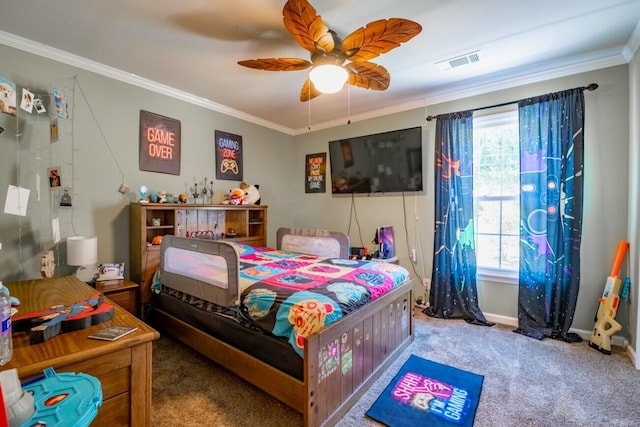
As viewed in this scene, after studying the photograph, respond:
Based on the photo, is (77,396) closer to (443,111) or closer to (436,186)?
(436,186)

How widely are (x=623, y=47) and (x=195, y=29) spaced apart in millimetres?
3543

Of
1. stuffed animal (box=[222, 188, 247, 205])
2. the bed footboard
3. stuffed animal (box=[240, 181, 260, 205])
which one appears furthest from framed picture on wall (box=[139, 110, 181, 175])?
the bed footboard

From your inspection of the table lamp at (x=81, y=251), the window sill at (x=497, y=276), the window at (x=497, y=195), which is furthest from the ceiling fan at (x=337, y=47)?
the window sill at (x=497, y=276)

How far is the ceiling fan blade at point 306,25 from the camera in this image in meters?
1.58

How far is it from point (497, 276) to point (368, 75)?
8.28 ft

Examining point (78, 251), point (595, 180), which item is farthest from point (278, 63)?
point (595, 180)

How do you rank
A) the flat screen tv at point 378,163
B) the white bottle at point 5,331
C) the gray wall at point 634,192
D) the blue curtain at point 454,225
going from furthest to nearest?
the flat screen tv at point 378,163, the blue curtain at point 454,225, the gray wall at point 634,192, the white bottle at point 5,331

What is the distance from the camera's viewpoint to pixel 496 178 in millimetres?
3223

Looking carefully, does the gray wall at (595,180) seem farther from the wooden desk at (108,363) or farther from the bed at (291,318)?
the wooden desk at (108,363)

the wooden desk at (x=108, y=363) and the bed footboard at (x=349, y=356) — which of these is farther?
the bed footboard at (x=349, y=356)

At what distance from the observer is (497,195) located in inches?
127

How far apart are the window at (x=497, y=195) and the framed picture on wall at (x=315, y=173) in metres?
2.15

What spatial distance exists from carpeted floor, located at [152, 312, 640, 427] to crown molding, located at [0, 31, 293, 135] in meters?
2.63

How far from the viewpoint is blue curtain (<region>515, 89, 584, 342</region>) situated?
266cm
